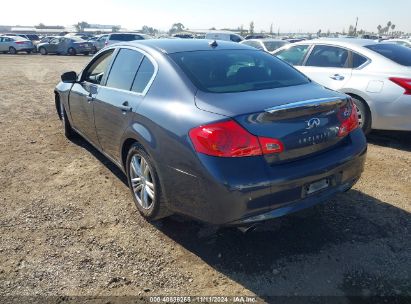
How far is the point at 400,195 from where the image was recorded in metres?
3.97

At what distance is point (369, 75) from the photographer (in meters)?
5.43

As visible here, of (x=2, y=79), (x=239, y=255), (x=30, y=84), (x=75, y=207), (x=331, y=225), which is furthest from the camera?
(x=2, y=79)

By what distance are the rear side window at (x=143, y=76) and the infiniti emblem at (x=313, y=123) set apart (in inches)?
58.7

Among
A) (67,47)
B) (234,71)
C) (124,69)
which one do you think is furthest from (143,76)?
(67,47)

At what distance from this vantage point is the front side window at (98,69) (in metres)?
4.44

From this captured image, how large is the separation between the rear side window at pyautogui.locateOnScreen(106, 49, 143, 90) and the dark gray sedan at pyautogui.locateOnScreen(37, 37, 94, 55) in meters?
28.0

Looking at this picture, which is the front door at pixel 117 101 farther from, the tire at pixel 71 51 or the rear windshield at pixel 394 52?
the tire at pixel 71 51

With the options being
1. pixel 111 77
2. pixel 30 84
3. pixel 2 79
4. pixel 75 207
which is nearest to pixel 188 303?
pixel 75 207

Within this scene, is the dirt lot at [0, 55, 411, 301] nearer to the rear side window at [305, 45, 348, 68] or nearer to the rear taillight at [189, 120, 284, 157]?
the rear taillight at [189, 120, 284, 157]

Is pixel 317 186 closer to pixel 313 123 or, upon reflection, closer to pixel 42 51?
pixel 313 123

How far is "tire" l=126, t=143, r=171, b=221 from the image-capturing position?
125 inches

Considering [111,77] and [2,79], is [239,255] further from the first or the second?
[2,79]

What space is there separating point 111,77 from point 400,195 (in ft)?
11.1

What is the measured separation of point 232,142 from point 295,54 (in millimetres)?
4876
